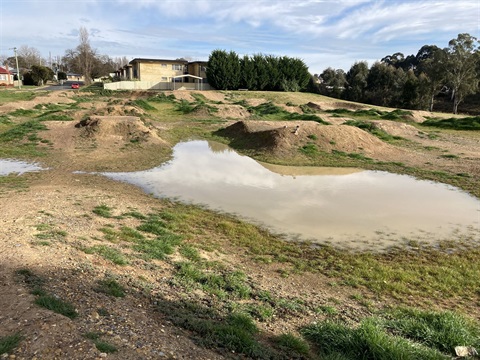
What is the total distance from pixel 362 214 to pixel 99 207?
7.93 metres

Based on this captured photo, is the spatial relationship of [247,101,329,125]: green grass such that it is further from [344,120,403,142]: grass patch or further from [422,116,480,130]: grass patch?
[422,116,480,130]: grass patch

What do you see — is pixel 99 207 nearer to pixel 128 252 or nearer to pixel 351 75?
pixel 128 252

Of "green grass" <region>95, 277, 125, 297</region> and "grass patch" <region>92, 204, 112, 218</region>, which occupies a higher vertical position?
"green grass" <region>95, 277, 125, 297</region>

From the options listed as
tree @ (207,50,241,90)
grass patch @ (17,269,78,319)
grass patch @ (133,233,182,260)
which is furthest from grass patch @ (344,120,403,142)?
tree @ (207,50,241,90)

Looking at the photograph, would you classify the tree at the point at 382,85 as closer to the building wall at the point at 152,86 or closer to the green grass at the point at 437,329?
the building wall at the point at 152,86

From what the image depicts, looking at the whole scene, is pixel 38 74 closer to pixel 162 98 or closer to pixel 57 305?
pixel 162 98

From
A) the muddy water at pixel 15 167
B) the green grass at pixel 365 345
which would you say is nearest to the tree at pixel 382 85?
the muddy water at pixel 15 167

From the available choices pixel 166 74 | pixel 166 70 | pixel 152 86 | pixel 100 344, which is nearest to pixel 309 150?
pixel 100 344

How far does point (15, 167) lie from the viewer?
15.4m

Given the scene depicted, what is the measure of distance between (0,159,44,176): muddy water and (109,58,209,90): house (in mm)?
42949

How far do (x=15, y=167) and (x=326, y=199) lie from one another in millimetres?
13197

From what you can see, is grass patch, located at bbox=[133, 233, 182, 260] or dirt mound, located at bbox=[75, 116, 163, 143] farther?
dirt mound, located at bbox=[75, 116, 163, 143]

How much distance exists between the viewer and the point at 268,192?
13266mm

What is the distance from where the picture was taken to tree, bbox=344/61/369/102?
65562mm
